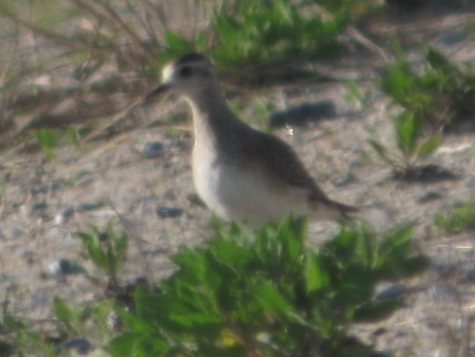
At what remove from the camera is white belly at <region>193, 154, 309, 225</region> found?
6215 mm

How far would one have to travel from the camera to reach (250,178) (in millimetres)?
6316

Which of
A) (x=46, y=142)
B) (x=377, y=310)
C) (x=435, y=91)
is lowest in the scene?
(x=377, y=310)

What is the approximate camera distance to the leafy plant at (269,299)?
14.3 feet

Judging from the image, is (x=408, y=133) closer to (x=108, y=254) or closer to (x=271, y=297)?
(x=108, y=254)

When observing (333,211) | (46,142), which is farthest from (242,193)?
(46,142)

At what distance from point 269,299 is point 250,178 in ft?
6.79

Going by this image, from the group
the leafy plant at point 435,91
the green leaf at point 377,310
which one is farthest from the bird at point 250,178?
the green leaf at point 377,310

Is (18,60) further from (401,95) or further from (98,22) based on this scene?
(401,95)

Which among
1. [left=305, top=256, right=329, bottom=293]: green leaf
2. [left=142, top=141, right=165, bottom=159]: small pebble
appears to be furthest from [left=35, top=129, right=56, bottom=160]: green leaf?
[left=305, top=256, right=329, bottom=293]: green leaf

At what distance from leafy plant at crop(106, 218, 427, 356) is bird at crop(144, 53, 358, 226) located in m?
1.65

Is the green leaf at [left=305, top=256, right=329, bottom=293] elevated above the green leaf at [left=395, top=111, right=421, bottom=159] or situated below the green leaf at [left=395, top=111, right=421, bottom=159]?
below

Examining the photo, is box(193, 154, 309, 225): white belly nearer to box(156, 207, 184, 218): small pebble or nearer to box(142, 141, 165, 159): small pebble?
box(156, 207, 184, 218): small pebble

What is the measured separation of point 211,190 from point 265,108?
76.3 inches

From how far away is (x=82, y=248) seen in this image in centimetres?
654
